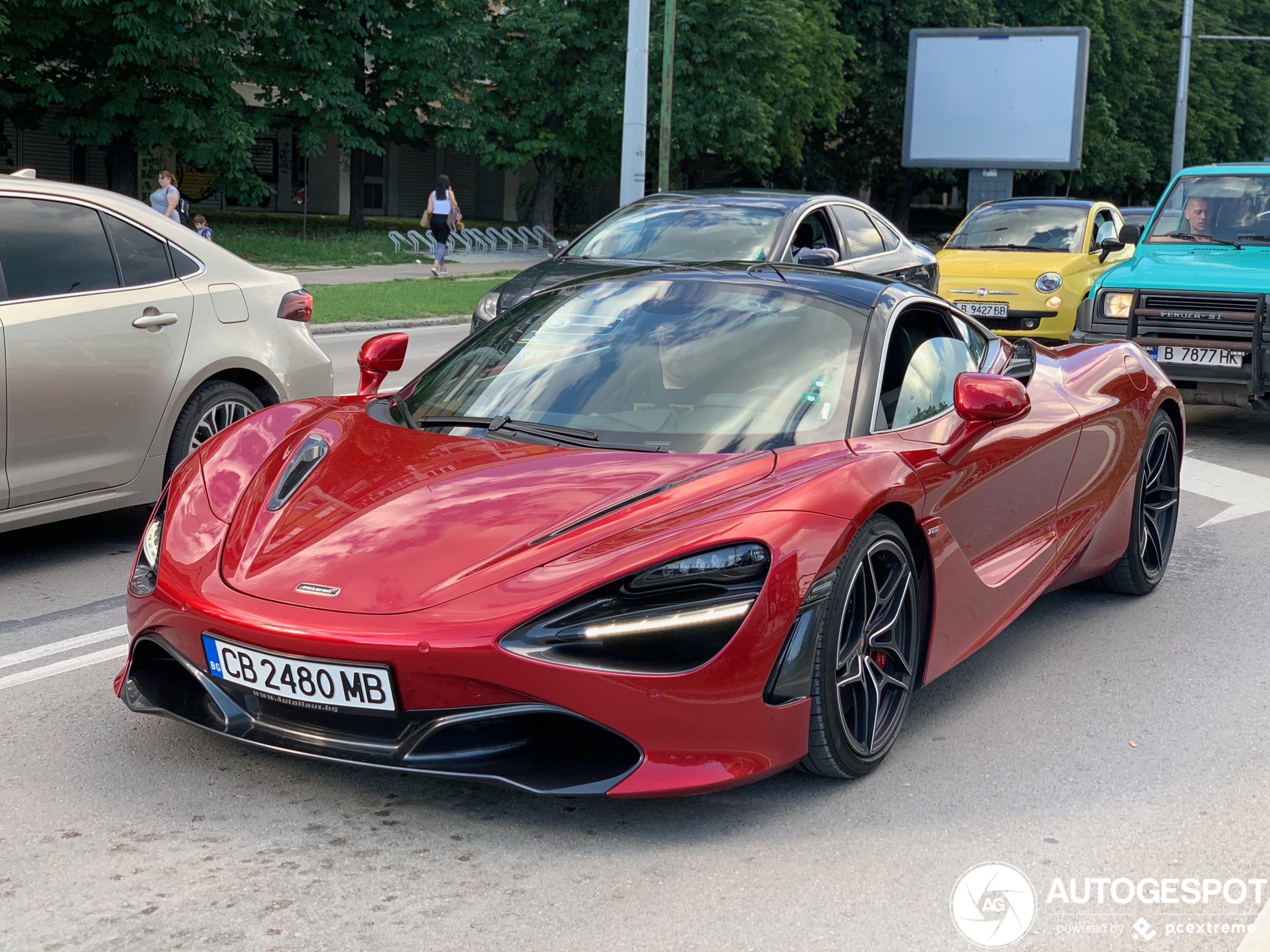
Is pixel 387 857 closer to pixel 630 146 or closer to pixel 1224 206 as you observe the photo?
pixel 1224 206

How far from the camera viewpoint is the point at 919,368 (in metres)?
4.75

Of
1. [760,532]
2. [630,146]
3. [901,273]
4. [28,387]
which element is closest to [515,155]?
[630,146]

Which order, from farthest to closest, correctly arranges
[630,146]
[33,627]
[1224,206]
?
1. [630,146]
2. [1224,206]
3. [33,627]

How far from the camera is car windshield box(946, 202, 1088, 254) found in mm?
15617

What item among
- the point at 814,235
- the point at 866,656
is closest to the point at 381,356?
the point at 866,656

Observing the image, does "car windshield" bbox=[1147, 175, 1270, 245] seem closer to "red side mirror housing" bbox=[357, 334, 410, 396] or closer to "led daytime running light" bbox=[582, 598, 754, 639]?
"red side mirror housing" bbox=[357, 334, 410, 396]

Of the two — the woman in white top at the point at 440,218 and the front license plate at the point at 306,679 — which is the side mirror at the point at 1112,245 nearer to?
the front license plate at the point at 306,679

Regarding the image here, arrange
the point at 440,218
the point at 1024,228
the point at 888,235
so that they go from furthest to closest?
the point at 440,218
the point at 1024,228
the point at 888,235

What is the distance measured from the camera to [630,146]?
20359 mm

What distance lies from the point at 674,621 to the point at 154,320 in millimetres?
3914

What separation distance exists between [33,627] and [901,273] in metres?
8.54

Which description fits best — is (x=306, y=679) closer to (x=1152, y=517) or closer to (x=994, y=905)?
(x=994, y=905)

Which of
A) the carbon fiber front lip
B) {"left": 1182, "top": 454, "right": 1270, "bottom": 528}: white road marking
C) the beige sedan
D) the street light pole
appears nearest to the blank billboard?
the street light pole

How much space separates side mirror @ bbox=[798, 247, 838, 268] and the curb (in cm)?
706
